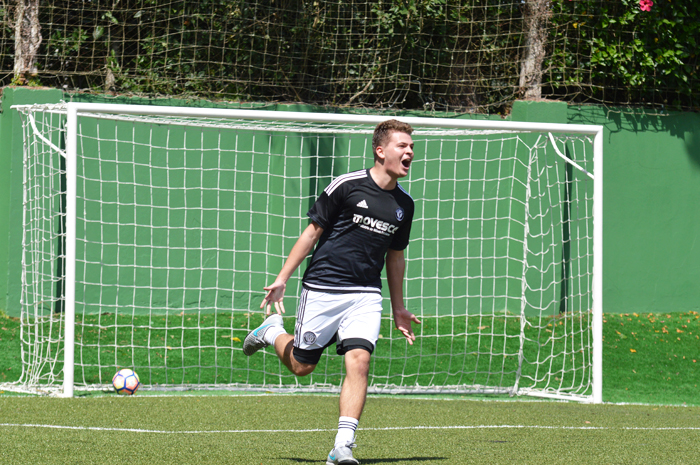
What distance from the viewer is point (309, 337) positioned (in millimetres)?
3705

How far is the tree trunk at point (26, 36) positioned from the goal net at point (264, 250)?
0.53 metres

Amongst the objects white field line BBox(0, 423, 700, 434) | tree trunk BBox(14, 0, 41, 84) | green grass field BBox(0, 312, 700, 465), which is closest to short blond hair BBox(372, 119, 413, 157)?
green grass field BBox(0, 312, 700, 465)

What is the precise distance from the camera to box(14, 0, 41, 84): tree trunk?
809 cm

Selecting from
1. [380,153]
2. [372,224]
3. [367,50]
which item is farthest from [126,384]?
[367,50]

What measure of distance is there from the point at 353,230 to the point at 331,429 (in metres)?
1.57

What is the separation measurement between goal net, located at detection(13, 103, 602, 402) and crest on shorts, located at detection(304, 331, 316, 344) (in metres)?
3.01

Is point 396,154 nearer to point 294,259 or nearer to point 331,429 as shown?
point 294,259

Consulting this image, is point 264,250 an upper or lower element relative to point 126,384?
upper

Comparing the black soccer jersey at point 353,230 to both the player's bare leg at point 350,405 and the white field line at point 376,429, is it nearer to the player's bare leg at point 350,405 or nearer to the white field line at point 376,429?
the player's bare leg at point 350,405

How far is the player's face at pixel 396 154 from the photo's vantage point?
3.65 metres

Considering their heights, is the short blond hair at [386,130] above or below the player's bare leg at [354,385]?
above

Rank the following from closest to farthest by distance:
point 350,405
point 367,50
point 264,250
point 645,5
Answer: point 350,405
point 264,250
point 367,50
point 645,5

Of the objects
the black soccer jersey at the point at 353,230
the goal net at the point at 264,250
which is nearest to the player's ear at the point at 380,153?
the black soccer jersey at the point at 353,230

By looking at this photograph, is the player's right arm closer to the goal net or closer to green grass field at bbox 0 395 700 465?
green grass field at bbox 0 395 700 465
